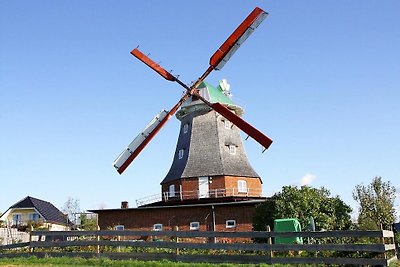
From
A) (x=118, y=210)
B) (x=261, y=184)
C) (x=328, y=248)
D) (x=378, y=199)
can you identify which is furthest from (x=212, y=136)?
(x=328, y=248)

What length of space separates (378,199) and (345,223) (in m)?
12.7

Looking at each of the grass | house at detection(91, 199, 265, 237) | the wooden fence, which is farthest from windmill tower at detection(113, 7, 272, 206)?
the grass

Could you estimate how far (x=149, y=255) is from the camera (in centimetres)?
1342

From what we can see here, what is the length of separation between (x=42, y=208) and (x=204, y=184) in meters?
25.5

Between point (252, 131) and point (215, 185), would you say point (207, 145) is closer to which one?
point (215, 185)

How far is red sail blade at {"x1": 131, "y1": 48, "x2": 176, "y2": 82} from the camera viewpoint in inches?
1109

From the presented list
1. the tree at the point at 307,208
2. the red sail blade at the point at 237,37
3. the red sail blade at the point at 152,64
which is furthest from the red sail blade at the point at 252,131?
the red sail blade at the point at 152,64

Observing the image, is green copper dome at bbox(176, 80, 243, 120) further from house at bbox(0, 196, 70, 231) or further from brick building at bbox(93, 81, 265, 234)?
house at bbox(0, 196, 70, 231)

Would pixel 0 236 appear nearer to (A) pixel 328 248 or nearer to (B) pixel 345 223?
(B) pixel 345 223

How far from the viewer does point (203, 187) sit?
104ft

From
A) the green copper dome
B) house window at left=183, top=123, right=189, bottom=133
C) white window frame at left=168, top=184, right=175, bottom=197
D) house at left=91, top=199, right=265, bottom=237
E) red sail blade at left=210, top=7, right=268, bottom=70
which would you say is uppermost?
red sail blade at left=210, top=7, right=268, bottom=70

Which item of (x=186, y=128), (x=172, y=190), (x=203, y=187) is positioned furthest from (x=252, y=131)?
(x=186, y=128)

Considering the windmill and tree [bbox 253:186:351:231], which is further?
the windmill

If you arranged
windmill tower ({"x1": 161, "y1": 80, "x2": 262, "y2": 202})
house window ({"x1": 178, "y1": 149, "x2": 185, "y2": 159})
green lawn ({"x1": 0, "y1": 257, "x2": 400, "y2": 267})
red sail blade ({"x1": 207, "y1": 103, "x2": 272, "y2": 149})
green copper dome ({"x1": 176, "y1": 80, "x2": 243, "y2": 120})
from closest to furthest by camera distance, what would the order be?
green lawn ({"x1": 0, "y1": 257, "x2": 400, "y2": 267}), red sail blade ({"x1": 207, "y1": 103, "x2": 272, "y2": 149}), windmill tower ({"x1": 161, "y1": 80, "x2": 262, "y2": 202}), green copper dome ({"x1": 176, "y1": 80, "x2": 243, "y2": 120}), house window ({"x1": 178, "y1": 149, "x2": 185, "y2": 159})
